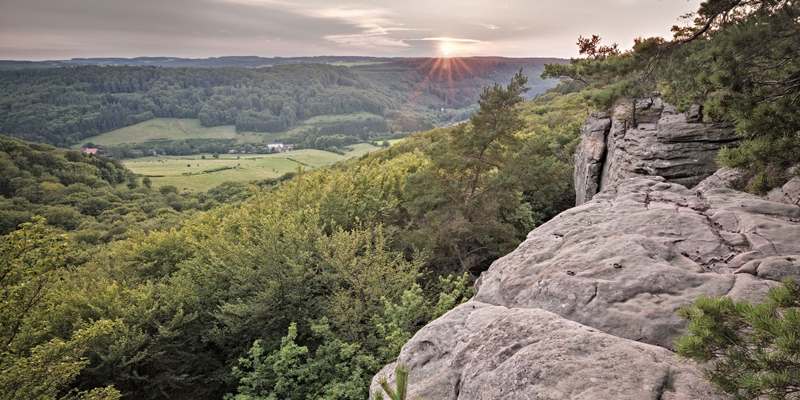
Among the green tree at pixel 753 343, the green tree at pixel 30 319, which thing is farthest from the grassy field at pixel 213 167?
the green tree at pixel 753 343

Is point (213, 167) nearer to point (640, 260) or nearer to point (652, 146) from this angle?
point (652, 146)

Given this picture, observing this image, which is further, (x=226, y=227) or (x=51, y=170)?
(x=51, y=170)

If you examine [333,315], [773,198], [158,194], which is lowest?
[158,194]

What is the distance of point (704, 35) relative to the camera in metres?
8.95

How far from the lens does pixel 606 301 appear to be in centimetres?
594

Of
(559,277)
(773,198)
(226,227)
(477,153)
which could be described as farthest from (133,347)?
(773,198)

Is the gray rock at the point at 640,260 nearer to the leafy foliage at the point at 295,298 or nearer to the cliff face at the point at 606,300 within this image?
the cliff face at the point at 606,300

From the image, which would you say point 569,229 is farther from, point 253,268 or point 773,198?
point 253,268

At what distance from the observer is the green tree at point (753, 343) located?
272 centimetres

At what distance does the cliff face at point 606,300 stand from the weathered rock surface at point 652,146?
12.0 ft

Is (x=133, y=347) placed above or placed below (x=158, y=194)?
above

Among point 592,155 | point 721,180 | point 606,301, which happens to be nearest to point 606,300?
point 606,301

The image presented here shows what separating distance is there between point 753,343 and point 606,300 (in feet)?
9.14

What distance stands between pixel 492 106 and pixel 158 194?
124 m
